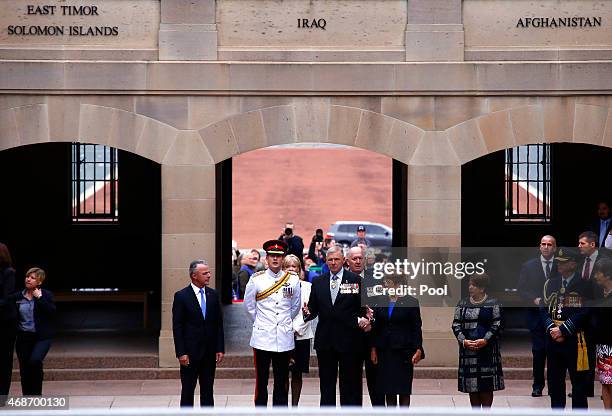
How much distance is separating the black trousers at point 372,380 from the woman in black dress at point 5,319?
3616 millimetres

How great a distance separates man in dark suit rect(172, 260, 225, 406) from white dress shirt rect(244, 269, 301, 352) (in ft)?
1.23

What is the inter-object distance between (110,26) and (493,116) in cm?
484

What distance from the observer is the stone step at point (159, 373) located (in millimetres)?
15969

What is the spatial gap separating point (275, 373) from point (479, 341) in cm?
205

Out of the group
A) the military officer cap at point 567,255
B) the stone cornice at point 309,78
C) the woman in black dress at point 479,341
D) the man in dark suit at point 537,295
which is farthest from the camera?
the stone cornice at point 309,78

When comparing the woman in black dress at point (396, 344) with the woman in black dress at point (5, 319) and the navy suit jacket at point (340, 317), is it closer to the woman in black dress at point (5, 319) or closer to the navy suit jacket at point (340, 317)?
the navy suit jacket at point (340, 317)

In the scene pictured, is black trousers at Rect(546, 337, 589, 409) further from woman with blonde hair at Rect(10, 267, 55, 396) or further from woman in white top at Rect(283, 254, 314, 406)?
woman with blonde hair at Rect(10, 267, 55, 396)

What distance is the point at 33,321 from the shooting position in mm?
13508

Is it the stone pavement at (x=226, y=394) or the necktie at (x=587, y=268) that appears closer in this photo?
the necktie at (x=587, y=268)

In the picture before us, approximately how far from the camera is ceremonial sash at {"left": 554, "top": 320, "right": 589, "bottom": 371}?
13.1 m

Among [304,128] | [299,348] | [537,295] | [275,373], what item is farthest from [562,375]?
[304,128]

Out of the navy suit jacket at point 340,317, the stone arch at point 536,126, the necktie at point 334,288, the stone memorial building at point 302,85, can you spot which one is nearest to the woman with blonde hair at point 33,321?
the stone memorial building at point 302,85

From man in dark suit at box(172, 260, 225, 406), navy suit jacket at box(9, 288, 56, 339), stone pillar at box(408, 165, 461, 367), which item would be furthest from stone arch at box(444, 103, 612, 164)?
navy suit jacket at box(9, 288, 56, 339)

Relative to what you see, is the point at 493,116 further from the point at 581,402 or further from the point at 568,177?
the point at 568,177
